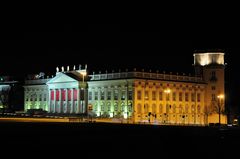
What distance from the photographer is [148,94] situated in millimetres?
146375

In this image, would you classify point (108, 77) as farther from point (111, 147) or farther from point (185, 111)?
point (111, 147)

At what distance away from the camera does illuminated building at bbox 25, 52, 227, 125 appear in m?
144

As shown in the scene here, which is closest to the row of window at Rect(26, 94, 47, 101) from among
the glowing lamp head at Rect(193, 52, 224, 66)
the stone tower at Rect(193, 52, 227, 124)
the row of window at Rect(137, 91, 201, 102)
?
the row of window at Rect(137, 91, 201, 102)

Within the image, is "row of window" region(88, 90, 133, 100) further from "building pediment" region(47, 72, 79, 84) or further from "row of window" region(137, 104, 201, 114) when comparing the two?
"building pediment" region(47, 72, 79, 84)

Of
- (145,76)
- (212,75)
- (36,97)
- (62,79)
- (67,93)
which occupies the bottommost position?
(36,97)

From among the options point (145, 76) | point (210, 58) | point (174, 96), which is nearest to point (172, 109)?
point (174, 96)

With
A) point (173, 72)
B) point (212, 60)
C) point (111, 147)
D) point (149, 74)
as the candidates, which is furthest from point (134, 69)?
point (111, 147)

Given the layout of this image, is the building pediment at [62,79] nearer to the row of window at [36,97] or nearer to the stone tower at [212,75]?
the row of window at [36,97]

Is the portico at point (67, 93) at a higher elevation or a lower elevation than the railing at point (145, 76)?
lower

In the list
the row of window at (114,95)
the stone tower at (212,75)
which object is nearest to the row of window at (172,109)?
the row of window at (114,95)

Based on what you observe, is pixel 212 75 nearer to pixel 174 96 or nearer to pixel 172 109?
pixel 174 96

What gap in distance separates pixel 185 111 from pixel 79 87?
31.9 meters

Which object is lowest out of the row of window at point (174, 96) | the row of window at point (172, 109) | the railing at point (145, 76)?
the row of window at point (172, 109)

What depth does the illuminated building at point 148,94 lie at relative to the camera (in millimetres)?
144000
